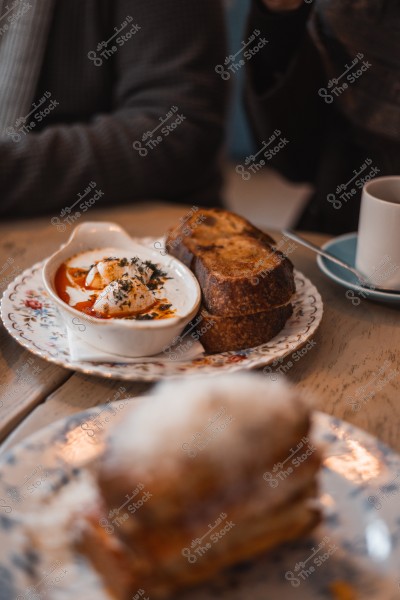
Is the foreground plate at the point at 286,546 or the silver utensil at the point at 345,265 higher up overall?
the foreground plate at the point at 286,546

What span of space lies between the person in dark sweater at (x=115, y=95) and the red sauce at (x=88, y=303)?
0.46 metres

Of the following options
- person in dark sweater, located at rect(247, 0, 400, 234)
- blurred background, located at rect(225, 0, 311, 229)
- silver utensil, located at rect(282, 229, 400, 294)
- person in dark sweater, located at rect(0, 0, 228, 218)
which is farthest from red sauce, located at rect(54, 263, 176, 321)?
blurred background, located at rect(225, 0, 311, 229)

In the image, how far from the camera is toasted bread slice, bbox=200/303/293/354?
2.80 feet

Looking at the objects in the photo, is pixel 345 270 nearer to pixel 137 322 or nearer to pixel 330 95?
pixel 137 322

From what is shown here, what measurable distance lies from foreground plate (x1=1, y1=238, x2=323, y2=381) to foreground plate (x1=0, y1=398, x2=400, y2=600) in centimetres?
14

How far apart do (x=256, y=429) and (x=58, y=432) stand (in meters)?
0.25

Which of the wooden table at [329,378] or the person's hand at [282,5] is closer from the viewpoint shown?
the wooden table at [329,378]

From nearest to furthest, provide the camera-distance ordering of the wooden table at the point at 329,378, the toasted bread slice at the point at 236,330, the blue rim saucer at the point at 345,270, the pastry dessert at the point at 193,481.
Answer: the pastry dessert at the point at 193,481 < the wooden table at the point at 329,378 < the toasted bread slice at the point at 236,330 < the blue rim saucer at the point at 345,270

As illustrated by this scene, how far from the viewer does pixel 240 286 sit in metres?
0.87

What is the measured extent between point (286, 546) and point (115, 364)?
33 centimetres

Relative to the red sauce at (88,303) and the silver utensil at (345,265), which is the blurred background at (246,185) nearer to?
the silver utensil at (345,265)

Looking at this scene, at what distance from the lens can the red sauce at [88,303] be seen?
2.76 ft

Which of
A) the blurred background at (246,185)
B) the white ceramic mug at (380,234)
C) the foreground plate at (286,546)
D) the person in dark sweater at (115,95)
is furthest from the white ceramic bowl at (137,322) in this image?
the blurred background at (246,185)

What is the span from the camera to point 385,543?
544 millimetres
